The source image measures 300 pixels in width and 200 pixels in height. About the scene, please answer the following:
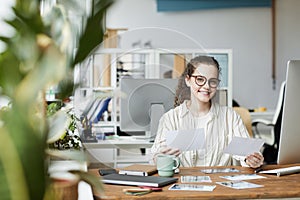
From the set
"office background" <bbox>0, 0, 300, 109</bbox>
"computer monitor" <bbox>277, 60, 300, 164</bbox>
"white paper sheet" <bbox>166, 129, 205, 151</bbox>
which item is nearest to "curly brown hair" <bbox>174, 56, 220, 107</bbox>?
"white paper sheet" <bbox>166, 129, 205, 151</bbox>

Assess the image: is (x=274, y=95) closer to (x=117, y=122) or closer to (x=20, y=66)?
(x=117, y=122)

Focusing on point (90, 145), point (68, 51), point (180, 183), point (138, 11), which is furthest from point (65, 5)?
point (138, 11)

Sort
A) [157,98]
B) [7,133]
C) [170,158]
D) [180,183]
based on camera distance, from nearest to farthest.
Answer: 1. [7,133]
2. [180,183]
3. [170,158]
4. [157,98]

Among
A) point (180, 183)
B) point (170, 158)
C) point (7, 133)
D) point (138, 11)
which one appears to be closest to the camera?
point (7, 133)

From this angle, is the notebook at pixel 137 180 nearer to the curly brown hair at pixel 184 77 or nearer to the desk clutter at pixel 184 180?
the desk clutter at pixel 184 180

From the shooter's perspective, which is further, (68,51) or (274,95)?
(274,95)

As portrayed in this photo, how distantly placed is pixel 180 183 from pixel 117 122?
0.57 metres

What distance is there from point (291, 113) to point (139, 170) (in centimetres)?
63

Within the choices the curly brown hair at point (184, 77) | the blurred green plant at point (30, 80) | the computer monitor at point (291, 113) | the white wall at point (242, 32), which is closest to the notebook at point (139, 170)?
the curly brown hair at point (184, 77)

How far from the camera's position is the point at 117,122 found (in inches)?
89.9

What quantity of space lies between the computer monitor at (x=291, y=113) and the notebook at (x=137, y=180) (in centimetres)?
50

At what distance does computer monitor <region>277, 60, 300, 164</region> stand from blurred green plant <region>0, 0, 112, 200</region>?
1.45 m

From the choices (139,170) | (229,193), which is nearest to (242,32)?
(139,170)

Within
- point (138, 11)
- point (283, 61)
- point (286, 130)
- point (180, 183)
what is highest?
point (138, 11)
